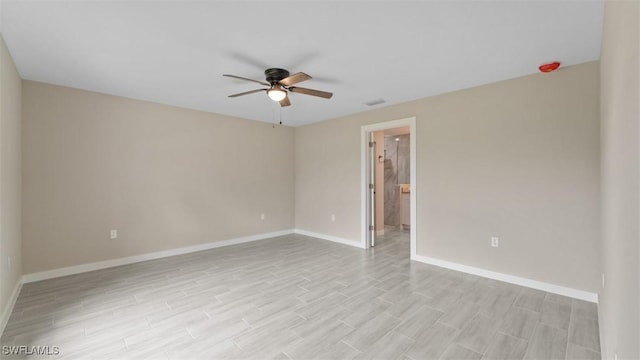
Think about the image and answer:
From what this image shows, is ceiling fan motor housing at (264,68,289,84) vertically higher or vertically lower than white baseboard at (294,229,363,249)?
higher

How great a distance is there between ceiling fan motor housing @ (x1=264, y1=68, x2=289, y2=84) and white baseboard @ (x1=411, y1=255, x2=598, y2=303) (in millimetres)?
3114

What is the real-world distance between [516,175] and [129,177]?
5127 millimetres

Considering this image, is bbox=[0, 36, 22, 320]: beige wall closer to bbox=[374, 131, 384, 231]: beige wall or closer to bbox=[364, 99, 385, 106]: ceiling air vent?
bbox=[364, 99, 385, 106]: ceiling air vent

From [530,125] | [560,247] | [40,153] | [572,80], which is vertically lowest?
[560,247]

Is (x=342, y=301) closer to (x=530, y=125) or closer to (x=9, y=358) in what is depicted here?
(x=9, y=358)

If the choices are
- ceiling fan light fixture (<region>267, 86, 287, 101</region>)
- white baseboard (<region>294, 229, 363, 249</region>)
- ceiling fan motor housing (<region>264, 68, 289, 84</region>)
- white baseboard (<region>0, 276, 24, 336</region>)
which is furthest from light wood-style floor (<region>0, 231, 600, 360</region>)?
ceiling fan motor housing (<region>264, 68, 289, 84</region>)

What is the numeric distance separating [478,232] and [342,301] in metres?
2.00

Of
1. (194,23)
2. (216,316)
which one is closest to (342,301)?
(216,316)

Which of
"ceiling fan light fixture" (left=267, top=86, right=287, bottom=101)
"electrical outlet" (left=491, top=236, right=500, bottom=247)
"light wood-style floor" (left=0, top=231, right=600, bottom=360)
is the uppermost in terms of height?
"ceiling fan light fixture" (left=267, top=86, right=287, bottom=101)

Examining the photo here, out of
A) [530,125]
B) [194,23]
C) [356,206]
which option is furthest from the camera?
[356,206]

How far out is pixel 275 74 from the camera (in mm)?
2781

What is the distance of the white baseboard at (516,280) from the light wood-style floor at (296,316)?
0.10 metres

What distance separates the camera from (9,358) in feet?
6.04

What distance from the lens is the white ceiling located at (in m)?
1.88
